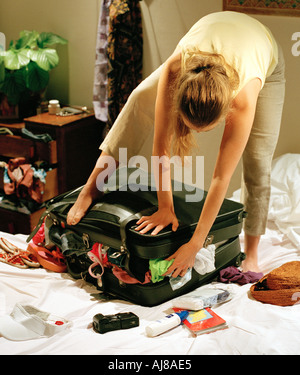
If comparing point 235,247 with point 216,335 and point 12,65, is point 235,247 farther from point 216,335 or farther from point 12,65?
point 12,65

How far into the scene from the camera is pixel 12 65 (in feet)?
8.39

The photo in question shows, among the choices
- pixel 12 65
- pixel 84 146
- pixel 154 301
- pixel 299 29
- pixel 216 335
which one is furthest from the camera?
pixel 84 146

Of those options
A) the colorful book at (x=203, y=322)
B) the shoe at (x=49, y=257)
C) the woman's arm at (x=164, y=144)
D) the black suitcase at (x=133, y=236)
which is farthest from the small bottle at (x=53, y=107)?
the colorful book at (x=203, y=322)

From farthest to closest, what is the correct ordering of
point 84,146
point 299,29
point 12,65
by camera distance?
point 84,146
point 12,65
point 299,29

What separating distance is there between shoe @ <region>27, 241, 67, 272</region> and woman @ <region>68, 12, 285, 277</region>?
17 centimetres

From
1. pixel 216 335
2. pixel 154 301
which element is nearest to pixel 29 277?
pixel 154 301

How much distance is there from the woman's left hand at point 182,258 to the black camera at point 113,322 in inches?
7.3

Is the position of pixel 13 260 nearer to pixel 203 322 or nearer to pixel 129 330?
pixel 129 330

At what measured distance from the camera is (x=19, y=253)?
1.77 metres

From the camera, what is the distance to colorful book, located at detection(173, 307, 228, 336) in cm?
137

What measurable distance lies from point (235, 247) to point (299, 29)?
113cm

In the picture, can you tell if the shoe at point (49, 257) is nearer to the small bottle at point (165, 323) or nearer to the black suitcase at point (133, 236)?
the black suitcase at point (133, 236)

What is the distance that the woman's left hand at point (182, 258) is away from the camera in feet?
4.98

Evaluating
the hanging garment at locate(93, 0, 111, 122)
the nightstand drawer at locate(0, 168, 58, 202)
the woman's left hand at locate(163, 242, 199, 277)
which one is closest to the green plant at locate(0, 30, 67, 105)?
the hanging garment at locate(93, 0, 111, 122)
